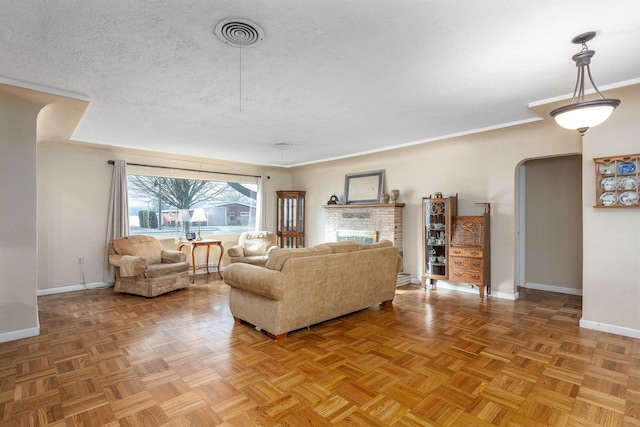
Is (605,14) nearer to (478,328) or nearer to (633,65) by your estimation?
(633,65)

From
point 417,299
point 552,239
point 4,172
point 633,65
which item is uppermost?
point 633,65

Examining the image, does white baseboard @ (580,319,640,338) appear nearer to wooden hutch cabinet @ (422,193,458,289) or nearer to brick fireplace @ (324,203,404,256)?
wooden hutch cabinet @ (422,193,458,289)

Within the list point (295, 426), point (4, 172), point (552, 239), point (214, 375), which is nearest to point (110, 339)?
point (214, 375)

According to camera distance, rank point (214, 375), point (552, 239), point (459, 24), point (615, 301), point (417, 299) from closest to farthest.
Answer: point (459, 24), point (214, 375), point (615, 301), point (417, 299), point (552, 239)

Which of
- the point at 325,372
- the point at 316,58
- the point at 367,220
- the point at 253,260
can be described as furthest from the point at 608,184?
the point at 253,260

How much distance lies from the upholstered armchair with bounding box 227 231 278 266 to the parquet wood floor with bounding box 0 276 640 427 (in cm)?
216

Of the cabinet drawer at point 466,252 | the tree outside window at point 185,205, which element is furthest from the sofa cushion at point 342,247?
the tree outside window at point 185,205

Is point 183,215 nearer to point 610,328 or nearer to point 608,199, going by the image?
point 608,199

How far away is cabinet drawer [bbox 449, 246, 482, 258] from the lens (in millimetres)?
4727

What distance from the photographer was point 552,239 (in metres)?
5.29

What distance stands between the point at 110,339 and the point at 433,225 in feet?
15.0

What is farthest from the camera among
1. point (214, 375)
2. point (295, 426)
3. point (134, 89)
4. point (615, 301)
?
point (615, 301)

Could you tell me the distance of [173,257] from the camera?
5461 mm

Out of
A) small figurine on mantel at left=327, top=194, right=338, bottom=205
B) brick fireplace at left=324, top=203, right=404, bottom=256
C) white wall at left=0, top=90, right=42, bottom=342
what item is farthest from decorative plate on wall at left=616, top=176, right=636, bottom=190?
white wall at left=0, top=90, right=42, bottom=342
